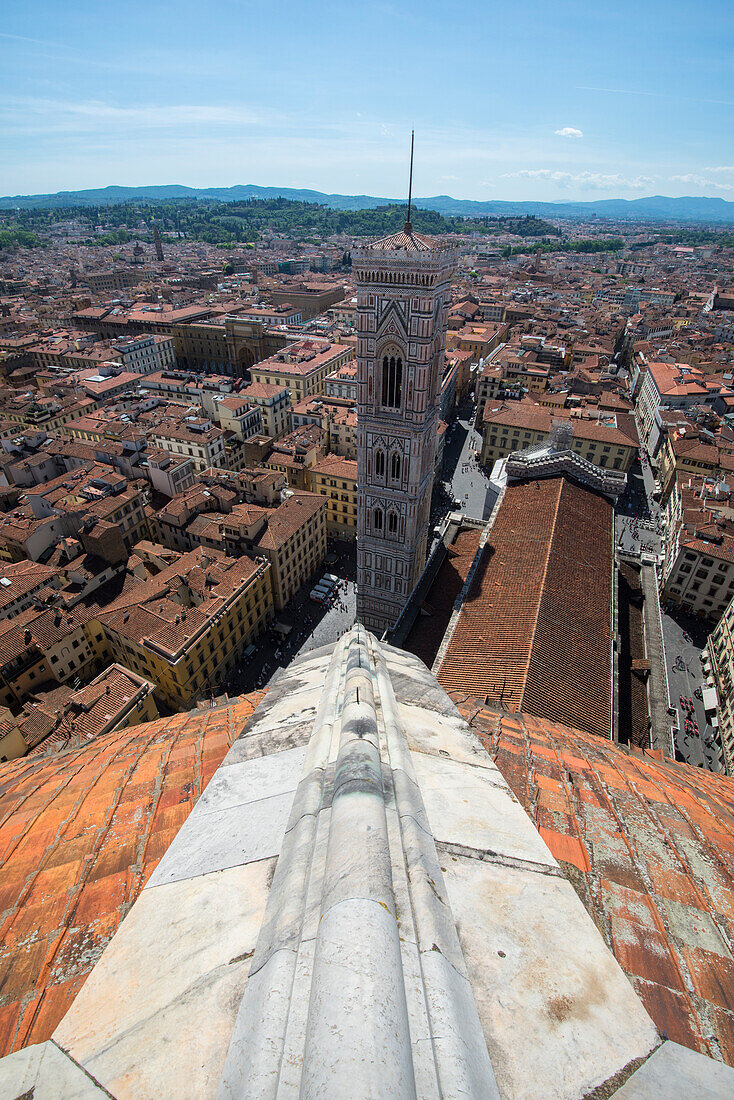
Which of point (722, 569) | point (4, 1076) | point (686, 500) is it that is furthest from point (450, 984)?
point (686, 500)

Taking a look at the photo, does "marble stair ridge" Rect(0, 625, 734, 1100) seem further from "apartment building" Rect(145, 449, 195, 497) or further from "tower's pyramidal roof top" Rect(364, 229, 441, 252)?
"apartment building" Rect(145, 449, 195, 497)

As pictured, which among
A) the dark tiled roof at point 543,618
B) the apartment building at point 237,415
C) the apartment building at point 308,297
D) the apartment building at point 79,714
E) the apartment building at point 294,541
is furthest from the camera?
the apartment building at point 308,297

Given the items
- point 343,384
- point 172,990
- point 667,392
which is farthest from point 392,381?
point 667,392

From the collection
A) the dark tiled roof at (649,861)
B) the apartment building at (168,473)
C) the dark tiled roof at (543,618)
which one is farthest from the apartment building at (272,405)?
the dark tiled roof at (649,861)

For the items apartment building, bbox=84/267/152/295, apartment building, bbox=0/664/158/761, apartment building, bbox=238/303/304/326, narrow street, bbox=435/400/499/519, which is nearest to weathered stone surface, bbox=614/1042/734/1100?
apartment building, bbox=0/664/158/761

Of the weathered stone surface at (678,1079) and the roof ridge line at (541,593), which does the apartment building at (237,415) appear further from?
the weathered stone surface at (678,1079)

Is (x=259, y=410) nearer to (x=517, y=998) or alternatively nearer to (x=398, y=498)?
(x=398, y=498)

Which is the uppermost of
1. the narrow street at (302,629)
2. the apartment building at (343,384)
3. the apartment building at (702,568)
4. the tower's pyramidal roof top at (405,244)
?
the tower's pyramidal roof top at (405,244)
